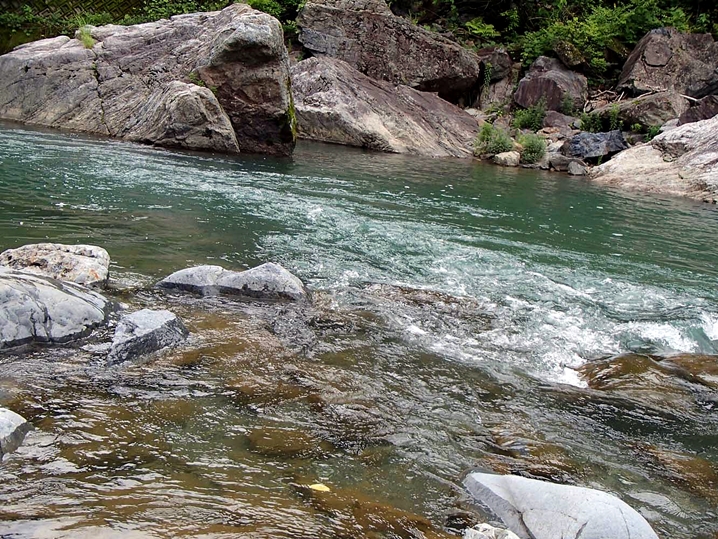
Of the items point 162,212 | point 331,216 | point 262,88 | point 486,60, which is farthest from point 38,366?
point 486,60

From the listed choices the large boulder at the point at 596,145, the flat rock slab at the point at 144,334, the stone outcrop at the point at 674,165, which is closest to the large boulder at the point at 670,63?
the large boulder at the point at 596,145

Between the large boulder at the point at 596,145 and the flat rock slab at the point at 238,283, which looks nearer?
the flat rock slab at the point at 238,283

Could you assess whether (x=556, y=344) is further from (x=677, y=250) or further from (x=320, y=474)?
(x=677, y=250)

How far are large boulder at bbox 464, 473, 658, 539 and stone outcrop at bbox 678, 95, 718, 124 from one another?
20967 millimetres

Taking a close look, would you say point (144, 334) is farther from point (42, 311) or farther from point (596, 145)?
point (596, 145)

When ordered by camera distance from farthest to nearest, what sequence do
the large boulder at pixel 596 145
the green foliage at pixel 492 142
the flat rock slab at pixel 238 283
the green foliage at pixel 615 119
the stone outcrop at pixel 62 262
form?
the green foliage at pixel 615 119
the green foliage at pixel 492 142
the large boulder at pixel 596 145
the flat rock slab at pixel 238 283
the stone outcrop at pixel 62 262

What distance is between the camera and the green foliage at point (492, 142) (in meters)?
22.1

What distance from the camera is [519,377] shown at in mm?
4797

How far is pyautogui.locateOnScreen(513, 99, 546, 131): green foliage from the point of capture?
2441 cm

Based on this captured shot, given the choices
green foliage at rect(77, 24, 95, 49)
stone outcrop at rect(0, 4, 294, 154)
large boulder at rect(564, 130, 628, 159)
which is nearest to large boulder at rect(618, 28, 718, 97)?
large boulder at rect(564, 130, 628, 159)

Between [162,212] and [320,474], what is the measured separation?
6.68 meters

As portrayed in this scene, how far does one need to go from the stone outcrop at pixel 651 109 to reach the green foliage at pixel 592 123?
11.8 inches

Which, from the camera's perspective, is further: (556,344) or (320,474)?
(556,344)

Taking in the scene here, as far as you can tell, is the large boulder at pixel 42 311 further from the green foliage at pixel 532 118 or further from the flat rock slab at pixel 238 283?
the green foliage at pixel 532 118
